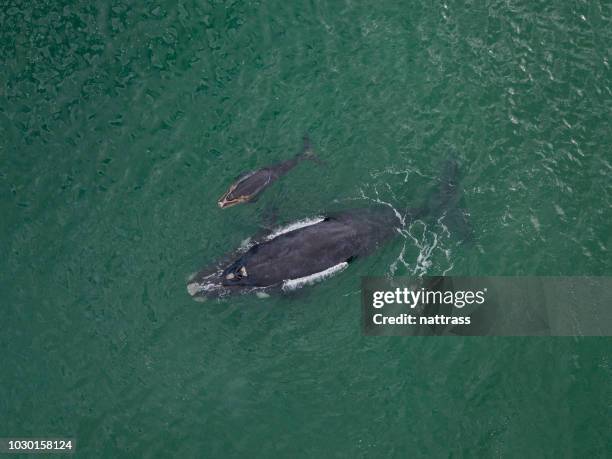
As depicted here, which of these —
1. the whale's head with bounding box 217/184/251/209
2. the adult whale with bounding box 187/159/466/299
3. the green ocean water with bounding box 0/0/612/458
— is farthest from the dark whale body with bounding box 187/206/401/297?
the whale's head with bounding box 217/184/251/209

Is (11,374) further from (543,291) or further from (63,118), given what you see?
(543,291)

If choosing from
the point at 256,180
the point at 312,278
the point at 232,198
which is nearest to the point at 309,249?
the point at 312,278

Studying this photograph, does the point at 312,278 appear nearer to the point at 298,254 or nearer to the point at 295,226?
the point at 298,254

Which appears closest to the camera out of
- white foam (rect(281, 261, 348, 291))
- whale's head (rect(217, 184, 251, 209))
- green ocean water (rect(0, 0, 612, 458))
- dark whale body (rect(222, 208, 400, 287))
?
green ocean water (rect(0, 0, 612, 458))

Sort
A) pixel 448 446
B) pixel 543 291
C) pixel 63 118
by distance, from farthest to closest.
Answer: pixel 63 118, pixel 543 291, pixel 448 446

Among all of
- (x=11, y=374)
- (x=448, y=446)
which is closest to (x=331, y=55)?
(x=448, y=446)

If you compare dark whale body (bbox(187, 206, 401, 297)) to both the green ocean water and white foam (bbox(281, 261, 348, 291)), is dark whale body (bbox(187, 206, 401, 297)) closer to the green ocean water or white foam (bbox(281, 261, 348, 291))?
white foam (bbox(281, 261, 348, 291))

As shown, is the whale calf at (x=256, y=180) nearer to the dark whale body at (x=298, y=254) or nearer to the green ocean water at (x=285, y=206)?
the green ocean water at (x=285, y=206)
